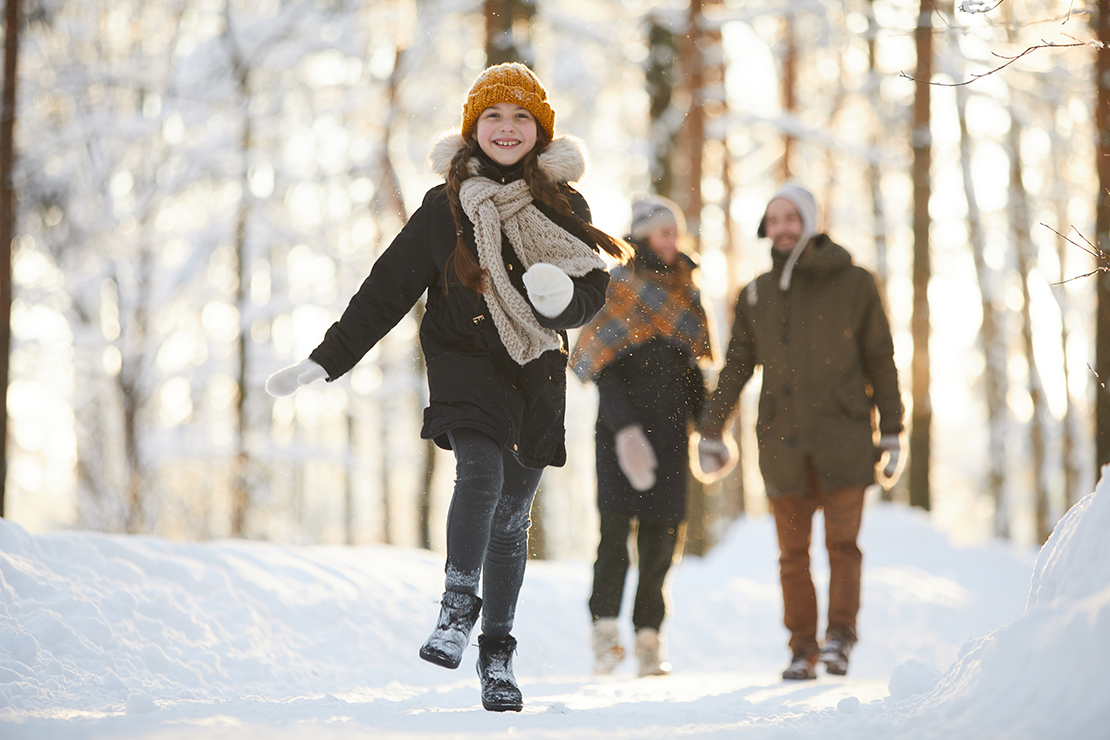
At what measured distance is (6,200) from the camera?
8.80m

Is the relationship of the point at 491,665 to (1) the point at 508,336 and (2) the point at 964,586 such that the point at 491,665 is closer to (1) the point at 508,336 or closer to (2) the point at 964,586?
(1) the point at 508,336

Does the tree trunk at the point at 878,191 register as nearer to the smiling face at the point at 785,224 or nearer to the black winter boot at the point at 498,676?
the smiling face at the point at 785,224

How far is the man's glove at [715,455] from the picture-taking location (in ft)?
15.6

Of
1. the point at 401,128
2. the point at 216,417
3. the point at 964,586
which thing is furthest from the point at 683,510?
the point at 216,417

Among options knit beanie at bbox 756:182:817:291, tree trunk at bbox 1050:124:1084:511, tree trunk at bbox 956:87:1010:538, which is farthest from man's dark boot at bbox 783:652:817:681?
tree trunk at bbox 1050:124:1084:511

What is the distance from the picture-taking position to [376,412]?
2069cm

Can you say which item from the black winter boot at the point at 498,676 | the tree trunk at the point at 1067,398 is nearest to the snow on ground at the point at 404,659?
the black winter boot at the point at 498,676

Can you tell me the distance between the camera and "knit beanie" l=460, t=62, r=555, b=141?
3129mm

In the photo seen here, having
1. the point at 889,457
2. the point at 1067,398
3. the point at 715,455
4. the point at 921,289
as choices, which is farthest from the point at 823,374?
the point at 1067,398

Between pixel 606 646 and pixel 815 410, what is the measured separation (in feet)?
4.76

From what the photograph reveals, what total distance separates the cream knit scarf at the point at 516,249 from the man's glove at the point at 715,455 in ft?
6.23

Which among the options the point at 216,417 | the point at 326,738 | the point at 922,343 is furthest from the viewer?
the point at 216,417

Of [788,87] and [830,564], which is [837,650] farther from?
[788,87]

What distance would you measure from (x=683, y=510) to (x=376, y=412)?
651 inches
